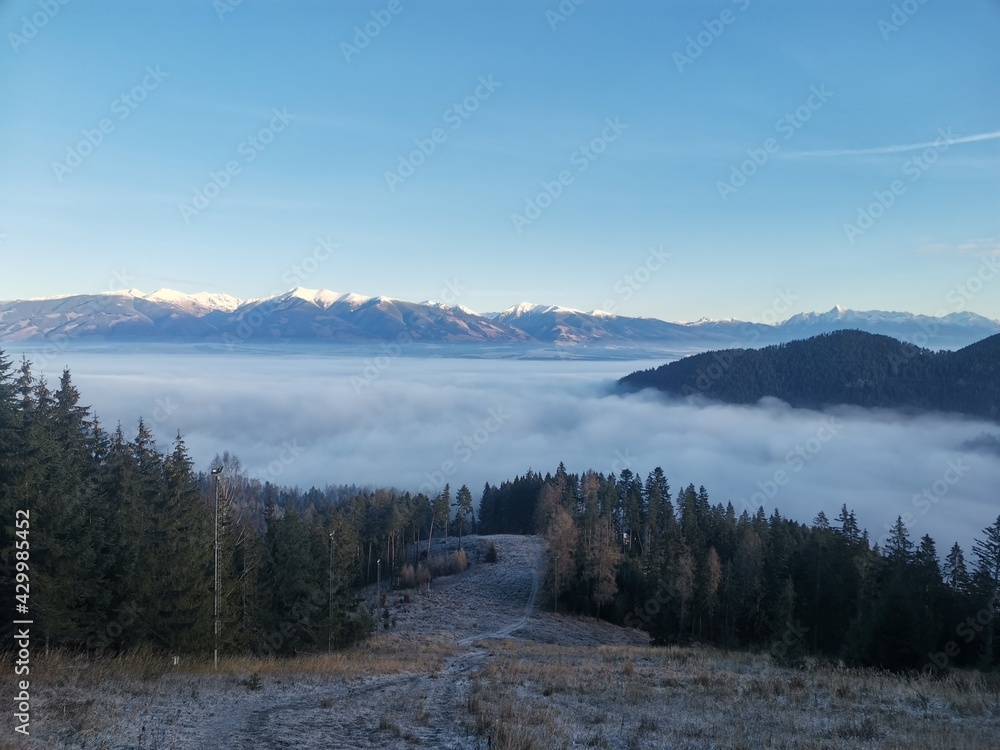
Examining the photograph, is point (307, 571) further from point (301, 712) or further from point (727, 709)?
point (727, 709)

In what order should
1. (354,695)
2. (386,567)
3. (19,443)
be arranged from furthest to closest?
1. (386,567)
2. (19,443)
3. (354,695)

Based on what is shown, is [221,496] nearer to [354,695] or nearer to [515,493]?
[354,695]

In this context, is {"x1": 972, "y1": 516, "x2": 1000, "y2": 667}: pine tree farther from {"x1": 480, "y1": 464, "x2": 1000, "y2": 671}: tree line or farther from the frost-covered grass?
the frost-covered grass

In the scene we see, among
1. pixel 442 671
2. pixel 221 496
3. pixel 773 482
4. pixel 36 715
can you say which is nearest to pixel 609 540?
pixel 221 496

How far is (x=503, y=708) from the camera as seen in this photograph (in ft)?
40.0

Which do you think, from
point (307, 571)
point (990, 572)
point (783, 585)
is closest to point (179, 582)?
Answer: point (307, 571)

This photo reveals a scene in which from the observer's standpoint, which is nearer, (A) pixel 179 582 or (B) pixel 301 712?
(B) pixel 301 712

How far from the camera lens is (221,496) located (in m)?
36.8

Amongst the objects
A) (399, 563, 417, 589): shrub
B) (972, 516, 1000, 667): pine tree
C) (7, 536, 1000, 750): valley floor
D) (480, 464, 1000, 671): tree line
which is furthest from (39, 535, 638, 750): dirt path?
(399, 563, 417, 589): shrub

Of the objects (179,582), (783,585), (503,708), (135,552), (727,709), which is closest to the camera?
(503,708)

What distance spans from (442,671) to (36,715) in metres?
11.2

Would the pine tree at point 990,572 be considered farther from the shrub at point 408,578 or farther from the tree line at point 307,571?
the shrub at point 408,578

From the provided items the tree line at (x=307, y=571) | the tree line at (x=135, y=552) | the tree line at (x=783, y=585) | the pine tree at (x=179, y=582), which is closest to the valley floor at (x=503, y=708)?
the tree line at (x=135, y=552)

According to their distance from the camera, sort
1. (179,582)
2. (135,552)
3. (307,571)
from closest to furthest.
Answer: (135,552)
(179,582)
(307,571)
